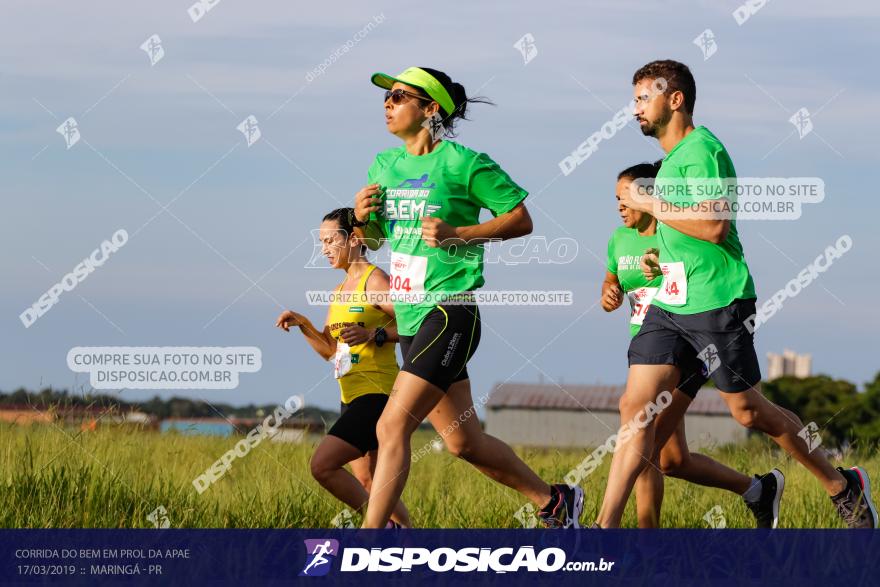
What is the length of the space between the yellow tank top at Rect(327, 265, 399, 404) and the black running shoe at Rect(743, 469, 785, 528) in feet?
7.28

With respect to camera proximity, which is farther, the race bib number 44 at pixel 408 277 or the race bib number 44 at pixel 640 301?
the race bib number 44 at pixel 640 301

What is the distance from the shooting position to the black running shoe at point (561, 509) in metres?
6.56

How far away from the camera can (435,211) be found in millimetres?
6016

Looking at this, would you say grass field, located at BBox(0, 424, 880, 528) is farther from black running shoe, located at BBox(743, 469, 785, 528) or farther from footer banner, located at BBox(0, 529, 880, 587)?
footer banner, located at BBox(0, 529, 880, 587)

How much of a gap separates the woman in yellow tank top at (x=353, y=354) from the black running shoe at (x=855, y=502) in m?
2.40

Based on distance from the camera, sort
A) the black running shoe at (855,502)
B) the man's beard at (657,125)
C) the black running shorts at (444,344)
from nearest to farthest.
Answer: the black running shorts at (444,344)
the man's beard at (657,125)
the black running shoe at (855,502)

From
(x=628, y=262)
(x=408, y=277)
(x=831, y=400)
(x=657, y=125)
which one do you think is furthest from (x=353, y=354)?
(x=831, y=400)

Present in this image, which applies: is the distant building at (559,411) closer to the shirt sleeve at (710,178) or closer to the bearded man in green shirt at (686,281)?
the bearded man in green shirt at (686,281)

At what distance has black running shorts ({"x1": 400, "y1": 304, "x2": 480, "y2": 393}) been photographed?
19.4ft

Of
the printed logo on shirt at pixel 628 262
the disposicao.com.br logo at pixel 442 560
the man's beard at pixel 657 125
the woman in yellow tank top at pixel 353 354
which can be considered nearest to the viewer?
the disposicao.com.br logo at pixel 442 560

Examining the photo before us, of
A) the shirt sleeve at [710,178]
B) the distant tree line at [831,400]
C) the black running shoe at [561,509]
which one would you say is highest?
the distant tree line at [831,400]

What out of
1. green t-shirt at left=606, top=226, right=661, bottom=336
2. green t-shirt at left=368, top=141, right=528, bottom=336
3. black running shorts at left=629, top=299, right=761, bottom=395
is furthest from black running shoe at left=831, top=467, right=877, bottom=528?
green t-shirt at left=368, top=141, right=528, bottom=336

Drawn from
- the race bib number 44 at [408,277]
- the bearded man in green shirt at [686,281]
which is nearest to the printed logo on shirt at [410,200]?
the race bib number 44 at [408,277]

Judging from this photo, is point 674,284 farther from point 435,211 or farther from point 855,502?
point 855,502
